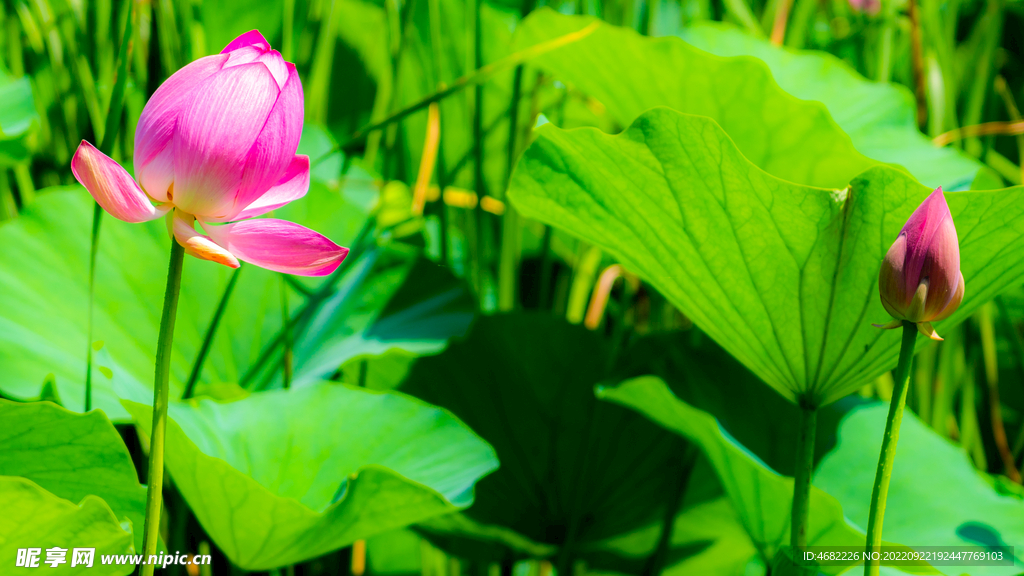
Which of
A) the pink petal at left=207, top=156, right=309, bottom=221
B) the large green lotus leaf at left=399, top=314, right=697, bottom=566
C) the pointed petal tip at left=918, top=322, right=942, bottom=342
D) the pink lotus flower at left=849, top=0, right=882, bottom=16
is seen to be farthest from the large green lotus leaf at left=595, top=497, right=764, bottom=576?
the pink lotus flower at left=849, top=0, right=882, bottom=16

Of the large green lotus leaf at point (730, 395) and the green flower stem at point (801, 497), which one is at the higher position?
the large green lotus leaf at point (730, 395)

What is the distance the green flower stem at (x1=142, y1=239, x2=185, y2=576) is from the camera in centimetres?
27

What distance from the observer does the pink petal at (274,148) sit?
0.28 meters

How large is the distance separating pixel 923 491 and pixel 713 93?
0.42m

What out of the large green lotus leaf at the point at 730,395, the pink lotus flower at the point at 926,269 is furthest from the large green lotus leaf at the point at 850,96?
the pink lotus flower at the point at 926,269

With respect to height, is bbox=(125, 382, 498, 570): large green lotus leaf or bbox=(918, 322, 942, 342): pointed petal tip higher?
bbox=(918, 322, 942, 342): pointed petal tip

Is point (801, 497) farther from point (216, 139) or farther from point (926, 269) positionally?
point (216, 139)

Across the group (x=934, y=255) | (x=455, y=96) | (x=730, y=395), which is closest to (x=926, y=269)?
(x=934, y=255)

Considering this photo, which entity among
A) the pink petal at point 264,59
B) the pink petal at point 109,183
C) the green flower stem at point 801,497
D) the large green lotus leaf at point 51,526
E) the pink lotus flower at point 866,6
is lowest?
the large green lotus leaf at point 51,526

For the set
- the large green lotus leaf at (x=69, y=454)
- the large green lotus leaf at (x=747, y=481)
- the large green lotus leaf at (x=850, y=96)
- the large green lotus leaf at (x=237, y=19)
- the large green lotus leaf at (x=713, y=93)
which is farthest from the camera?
the large green lotus leaf at (x=237, y=19)

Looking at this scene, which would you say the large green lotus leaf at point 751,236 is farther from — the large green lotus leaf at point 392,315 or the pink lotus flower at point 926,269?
the large green lotus leaf at point 392,315

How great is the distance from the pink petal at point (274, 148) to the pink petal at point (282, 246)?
2cm

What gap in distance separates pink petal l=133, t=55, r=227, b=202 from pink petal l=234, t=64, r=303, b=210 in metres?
0.03

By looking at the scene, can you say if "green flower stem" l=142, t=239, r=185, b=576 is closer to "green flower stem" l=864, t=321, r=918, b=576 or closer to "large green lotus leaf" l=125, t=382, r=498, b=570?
"large green lotus leaf" l=125, t=382, r=498, b=570
